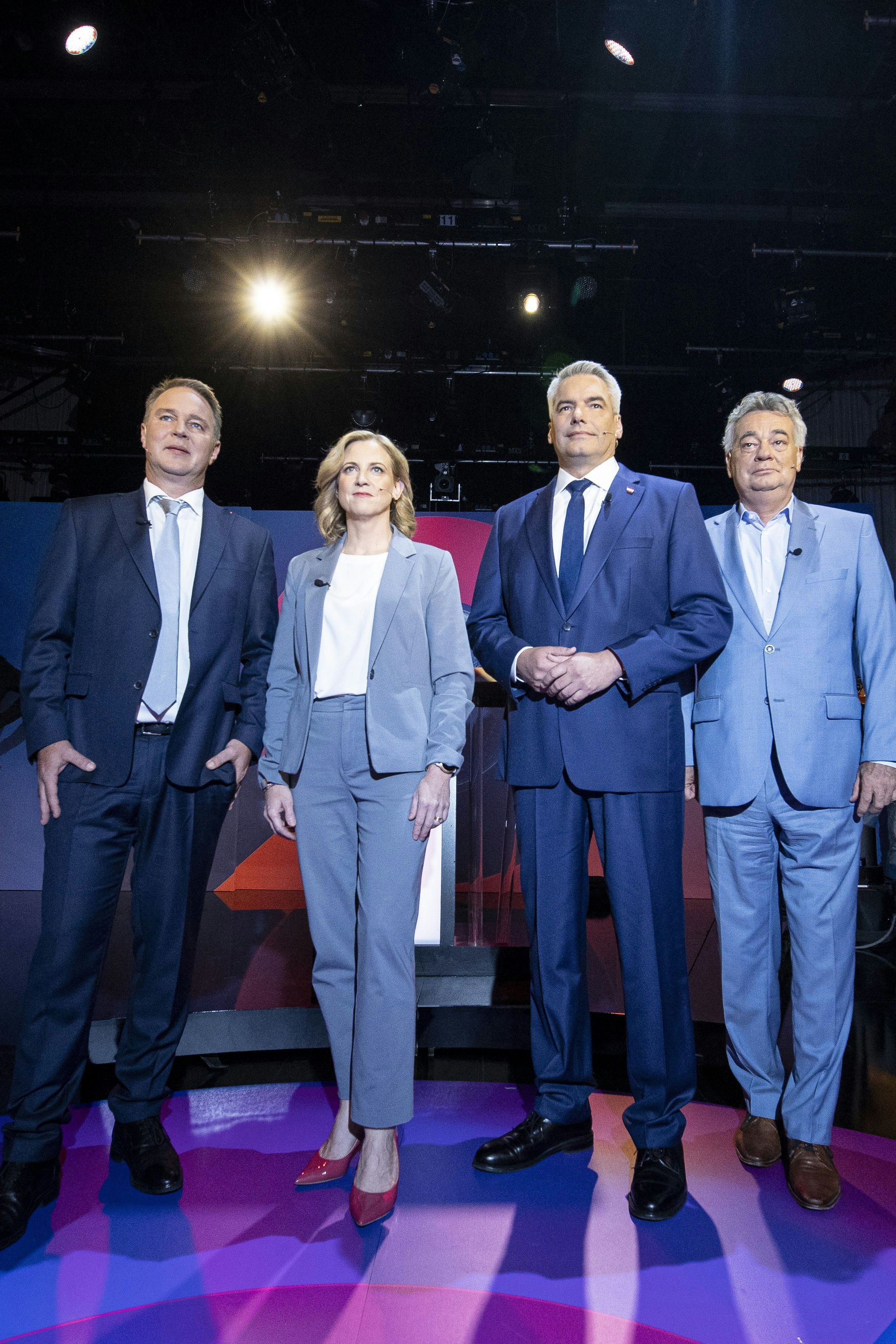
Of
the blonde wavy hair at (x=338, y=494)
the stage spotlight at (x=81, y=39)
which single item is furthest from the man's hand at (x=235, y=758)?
the stage spotlight at (x=81, y=39)

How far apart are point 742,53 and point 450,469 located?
12.7 ft

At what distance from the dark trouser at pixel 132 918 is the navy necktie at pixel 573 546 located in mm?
1060

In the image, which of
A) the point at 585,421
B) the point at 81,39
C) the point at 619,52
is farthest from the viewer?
the point at 619,52

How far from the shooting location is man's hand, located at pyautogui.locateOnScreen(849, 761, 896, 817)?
211 cm

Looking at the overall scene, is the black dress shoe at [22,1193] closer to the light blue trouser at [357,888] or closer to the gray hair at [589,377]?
the light blue trouser at [357,888]

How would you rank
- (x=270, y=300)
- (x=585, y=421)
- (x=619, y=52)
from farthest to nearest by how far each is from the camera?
(x=270, y=300) < (x=619, y=52) < (x=585, y=421)

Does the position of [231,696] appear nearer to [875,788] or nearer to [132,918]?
[132,918]

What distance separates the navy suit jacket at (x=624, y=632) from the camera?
204 cm

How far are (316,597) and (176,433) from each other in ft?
2.01

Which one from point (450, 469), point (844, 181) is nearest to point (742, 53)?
point (844, 181)

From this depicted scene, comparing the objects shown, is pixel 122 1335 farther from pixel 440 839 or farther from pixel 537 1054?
pixel 440 839

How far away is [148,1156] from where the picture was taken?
204 cm

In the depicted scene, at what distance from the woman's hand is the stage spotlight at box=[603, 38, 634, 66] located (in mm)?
5678

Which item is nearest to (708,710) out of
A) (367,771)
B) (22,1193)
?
(367,771)
